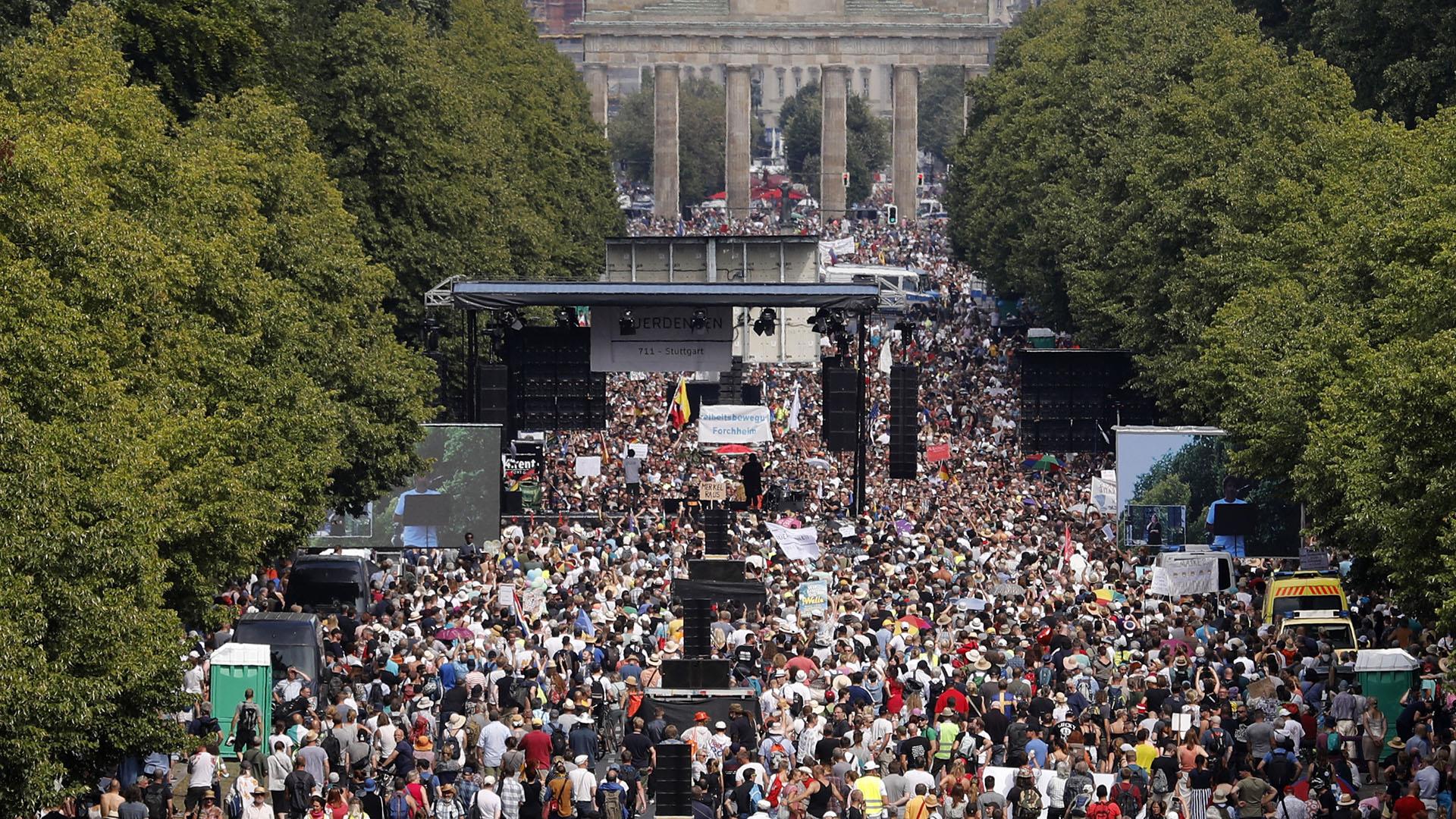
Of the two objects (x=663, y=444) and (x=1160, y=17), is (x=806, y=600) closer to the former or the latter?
(x=663, y=444)

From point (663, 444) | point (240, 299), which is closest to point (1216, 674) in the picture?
point (240, 299)


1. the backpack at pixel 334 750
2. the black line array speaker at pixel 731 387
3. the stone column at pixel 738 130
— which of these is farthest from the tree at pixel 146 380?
the stone column at pixel 738 130

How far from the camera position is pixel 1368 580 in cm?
4044

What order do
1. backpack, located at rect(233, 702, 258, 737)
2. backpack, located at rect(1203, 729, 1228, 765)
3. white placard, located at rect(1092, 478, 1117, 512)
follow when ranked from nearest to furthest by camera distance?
1. backpack, located at rect(1203, 729, 1228, 765)
2. backpack, located at rect(233, 702, 258, 737)
3. white placard, located at rect(1092, 478, 1117, 512)

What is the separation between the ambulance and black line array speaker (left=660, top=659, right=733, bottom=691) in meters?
10.8

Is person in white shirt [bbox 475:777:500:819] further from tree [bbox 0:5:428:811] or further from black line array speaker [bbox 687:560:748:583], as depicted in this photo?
black line array speaker [bbox 687:560:748:583]

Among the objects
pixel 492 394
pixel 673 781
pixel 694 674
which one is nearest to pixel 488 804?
pixel 673 781

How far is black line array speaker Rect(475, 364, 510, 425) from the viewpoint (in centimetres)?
5725

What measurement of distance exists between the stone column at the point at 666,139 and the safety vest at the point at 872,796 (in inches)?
5889

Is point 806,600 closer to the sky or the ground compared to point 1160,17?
closer to the ground

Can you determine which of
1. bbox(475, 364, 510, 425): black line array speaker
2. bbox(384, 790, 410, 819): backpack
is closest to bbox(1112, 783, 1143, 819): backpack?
bbox(384, 790, 410, 819): backpack

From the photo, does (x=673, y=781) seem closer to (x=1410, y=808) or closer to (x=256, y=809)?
(x=256, y=809)

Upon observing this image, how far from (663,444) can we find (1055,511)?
1394 cm

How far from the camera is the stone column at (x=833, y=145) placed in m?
179
